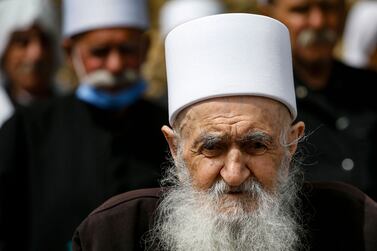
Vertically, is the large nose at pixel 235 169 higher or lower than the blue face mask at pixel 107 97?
higher

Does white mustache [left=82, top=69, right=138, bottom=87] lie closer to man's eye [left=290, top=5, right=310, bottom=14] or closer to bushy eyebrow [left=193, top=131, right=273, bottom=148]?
man's eye [left=290, top=5, right=310, bottom=14]

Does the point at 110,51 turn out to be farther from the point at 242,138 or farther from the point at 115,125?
the point at 242,138

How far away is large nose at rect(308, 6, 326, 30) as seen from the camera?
7266 mm

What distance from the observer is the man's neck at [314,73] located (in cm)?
727

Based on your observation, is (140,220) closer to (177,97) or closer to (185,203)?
(185,203)

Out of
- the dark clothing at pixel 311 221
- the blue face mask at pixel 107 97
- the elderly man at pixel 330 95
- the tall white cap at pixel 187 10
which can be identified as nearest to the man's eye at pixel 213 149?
the dark clothing at pixel 311 221

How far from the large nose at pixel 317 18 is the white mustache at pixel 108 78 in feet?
4.43

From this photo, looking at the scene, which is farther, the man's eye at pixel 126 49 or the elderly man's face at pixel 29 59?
the elderly man's face at pixel 29 59

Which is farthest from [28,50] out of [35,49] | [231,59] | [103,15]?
[231,59]

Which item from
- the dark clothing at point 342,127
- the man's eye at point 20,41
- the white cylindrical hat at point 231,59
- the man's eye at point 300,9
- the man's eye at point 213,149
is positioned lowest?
the dark clothing at point 342,127

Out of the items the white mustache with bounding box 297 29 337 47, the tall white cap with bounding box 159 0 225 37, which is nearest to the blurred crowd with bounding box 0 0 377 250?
the white mustache with bounding box 297 29 337 47

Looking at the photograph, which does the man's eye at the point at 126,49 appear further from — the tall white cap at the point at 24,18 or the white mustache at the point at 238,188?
the white mustache at the point at 238,188

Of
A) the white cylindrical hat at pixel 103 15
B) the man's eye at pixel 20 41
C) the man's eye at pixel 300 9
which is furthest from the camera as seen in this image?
the man's eye at pixel 20 41

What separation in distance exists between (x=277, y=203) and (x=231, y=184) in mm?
338
